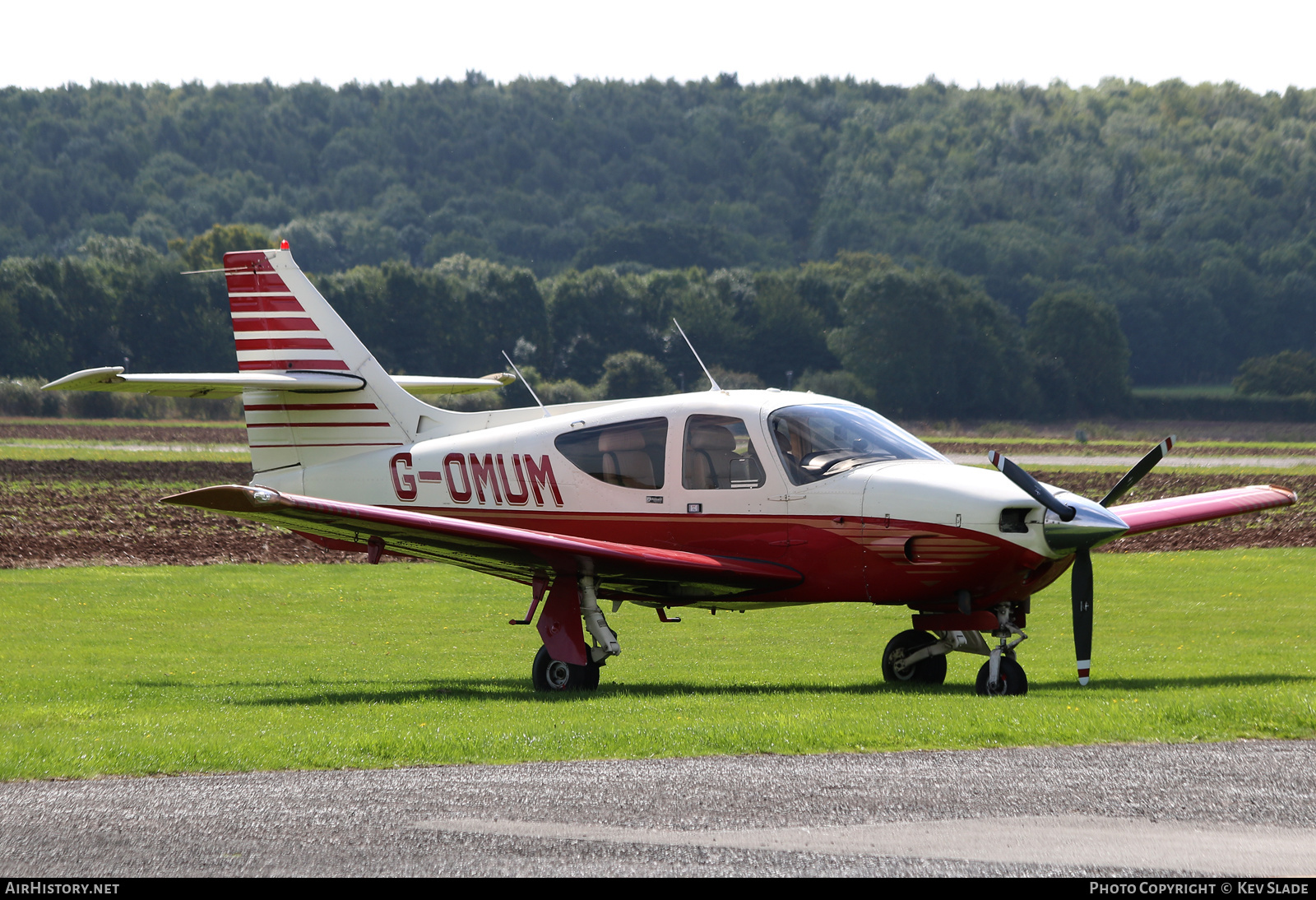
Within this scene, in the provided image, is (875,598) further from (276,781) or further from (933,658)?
(276,781)

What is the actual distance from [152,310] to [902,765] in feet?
407

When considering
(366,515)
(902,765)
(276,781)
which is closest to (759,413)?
(366,515)

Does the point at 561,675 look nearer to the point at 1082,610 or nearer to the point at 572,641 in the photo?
the point at 572,641

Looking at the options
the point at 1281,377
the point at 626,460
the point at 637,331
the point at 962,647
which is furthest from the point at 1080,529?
the point at 637,331

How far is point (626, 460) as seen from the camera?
13.1 m

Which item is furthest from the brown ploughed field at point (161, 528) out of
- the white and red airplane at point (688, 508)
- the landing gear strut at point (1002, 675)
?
the landing gear strut at point (1002, 675)

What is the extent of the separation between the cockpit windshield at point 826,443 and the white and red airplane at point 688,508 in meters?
0.02

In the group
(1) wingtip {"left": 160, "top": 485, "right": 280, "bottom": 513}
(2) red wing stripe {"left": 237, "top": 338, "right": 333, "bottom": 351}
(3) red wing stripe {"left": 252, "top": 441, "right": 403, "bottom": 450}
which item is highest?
(2) red wing stripe {"left": 237, "top": 338, "right": 333, "bottom": 351}

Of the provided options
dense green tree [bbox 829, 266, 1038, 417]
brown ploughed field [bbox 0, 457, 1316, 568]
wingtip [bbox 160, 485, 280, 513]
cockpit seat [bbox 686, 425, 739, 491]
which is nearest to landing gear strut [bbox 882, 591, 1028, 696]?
cockpit seat [bbox 686, 425, 739, 491]

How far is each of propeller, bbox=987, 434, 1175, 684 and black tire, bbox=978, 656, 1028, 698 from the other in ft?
1.85

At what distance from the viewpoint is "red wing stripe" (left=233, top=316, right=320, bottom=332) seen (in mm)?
15516

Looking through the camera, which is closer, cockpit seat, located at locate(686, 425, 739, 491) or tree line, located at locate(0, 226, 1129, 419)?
cockpit seat, located at locate(686, 425, 739, 491)

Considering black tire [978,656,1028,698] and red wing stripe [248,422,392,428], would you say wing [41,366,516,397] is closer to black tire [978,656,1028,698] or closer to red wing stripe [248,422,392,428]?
red wing stripe [248,422,392,428]
